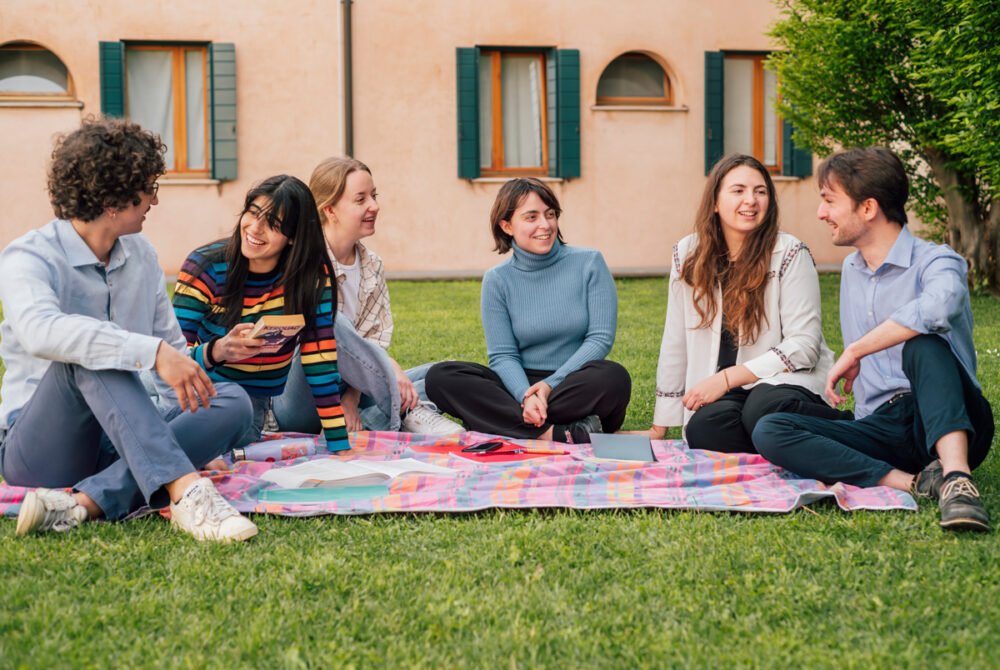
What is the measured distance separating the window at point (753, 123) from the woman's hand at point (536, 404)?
9.70 meters

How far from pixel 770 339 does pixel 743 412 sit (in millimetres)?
367

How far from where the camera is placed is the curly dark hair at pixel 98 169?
3.02m

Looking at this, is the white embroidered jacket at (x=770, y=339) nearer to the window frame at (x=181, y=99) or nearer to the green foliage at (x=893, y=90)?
the green foliage at (x=893, y=90)

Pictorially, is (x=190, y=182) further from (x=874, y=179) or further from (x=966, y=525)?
(x=966, y=525)

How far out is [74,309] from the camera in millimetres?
3129

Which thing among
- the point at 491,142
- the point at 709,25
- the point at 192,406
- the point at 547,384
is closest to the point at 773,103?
the point at 709,25

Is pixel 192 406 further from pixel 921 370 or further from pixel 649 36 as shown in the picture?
pixel 649 36

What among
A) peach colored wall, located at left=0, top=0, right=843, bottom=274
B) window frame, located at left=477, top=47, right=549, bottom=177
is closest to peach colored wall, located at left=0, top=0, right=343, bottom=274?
peach colored wall, located at left=0, top=0, right=843, bottom=274

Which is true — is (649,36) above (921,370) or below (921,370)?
above

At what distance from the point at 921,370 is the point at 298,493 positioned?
2.02 m

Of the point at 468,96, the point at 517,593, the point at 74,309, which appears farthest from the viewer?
the point at 468,96

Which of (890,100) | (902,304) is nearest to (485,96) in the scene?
(890,100)

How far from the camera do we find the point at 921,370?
3117 mm

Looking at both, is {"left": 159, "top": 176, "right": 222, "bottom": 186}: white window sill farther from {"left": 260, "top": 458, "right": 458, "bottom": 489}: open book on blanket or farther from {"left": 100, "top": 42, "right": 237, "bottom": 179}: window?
{"left": 260, "top": 458, "right": 458, "bottom": 489}: open book on blanket
